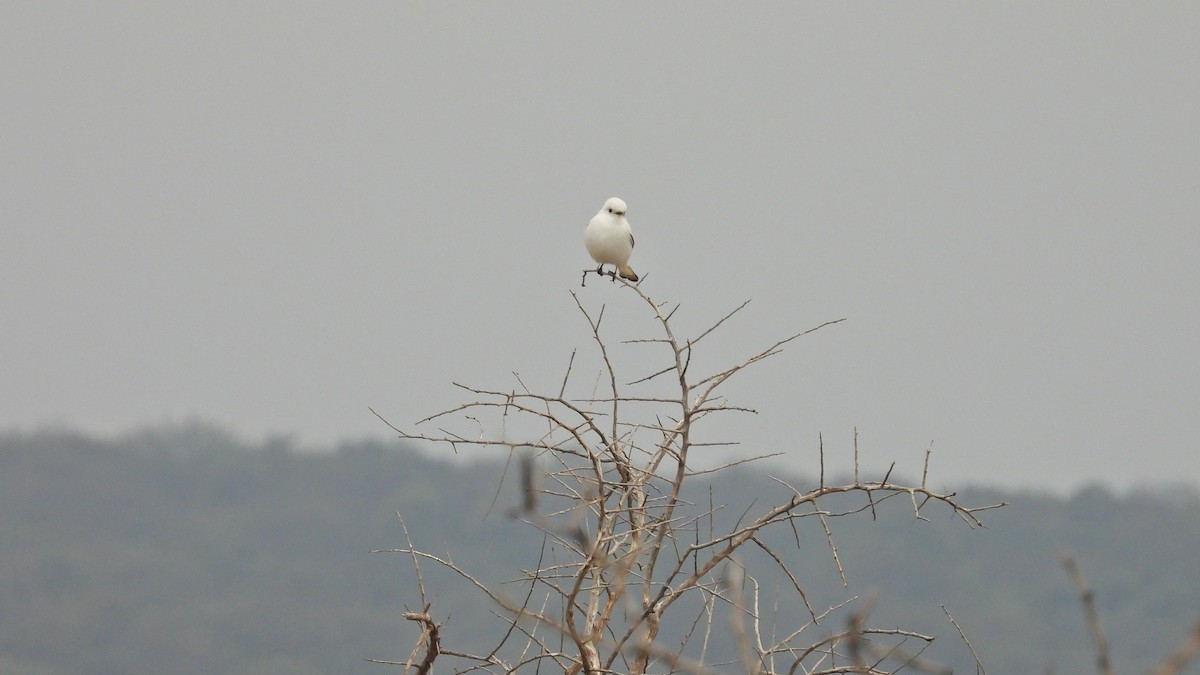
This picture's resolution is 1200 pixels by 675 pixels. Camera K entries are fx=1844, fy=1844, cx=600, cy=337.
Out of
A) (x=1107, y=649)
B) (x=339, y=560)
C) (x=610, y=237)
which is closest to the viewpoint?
(x=1107, y=649)

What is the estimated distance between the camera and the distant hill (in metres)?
68.5

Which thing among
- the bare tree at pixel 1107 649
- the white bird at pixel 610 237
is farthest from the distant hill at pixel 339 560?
the bare tree at pixel 1107 649

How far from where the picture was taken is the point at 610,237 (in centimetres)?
862

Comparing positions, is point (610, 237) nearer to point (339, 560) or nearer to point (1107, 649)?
point (1107, 649)

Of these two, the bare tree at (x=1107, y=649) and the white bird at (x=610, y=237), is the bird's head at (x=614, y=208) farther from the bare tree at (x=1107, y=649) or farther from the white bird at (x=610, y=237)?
the bare tree at (x=1107, y=649)

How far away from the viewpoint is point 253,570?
8681 cm

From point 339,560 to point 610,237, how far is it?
79.2 meters

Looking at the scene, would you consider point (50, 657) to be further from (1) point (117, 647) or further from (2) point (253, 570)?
(2) point (253, 570)

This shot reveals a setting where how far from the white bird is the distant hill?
43629mm

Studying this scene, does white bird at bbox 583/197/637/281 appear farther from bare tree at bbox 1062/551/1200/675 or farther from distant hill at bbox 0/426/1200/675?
distant hill at bbox 0/426/1200/675

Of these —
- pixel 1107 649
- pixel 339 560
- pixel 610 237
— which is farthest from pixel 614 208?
pixel 339 560

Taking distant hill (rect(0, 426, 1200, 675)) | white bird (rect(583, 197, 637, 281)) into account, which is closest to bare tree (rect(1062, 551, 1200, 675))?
white bird (rect(583, 197, 637, 281))

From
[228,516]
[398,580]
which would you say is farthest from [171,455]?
[398,580]

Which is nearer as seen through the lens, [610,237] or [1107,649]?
[1107,649]
